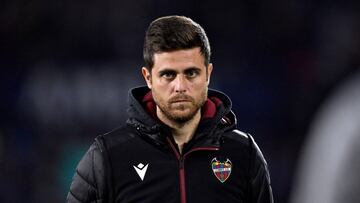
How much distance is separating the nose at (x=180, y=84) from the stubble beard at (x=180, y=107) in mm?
21

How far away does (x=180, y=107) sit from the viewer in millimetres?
2734

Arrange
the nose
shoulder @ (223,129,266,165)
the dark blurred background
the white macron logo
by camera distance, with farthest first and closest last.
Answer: the dark blurred background < shoulder @ (223,129,266,165) < the white macron logo < the nose

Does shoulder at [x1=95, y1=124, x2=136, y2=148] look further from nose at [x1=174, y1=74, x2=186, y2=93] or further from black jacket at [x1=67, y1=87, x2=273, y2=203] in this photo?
nose at [x1=174, y1=74, x2=186, y2=93]

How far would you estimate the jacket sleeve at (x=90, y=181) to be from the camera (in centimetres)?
274

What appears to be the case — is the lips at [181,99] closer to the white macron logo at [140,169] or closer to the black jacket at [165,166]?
the black jacket at [165,166]

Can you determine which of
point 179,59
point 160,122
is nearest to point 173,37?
point 179,59

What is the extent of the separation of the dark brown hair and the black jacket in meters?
0.25

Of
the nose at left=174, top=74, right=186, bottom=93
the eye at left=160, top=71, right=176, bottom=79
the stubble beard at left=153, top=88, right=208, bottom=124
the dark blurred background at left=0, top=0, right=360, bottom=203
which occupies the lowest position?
the dark blurred background at left=0, top=0, right=360, bottom=203

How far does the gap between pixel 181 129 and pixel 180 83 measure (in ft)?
0.79

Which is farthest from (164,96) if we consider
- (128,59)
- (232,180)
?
(128,59)

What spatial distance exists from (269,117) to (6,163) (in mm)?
2522

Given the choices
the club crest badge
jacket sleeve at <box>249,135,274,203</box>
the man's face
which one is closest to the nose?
the man's face

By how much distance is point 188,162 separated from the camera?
282 centimetres

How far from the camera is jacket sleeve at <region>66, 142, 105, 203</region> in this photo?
2742 millimetres
